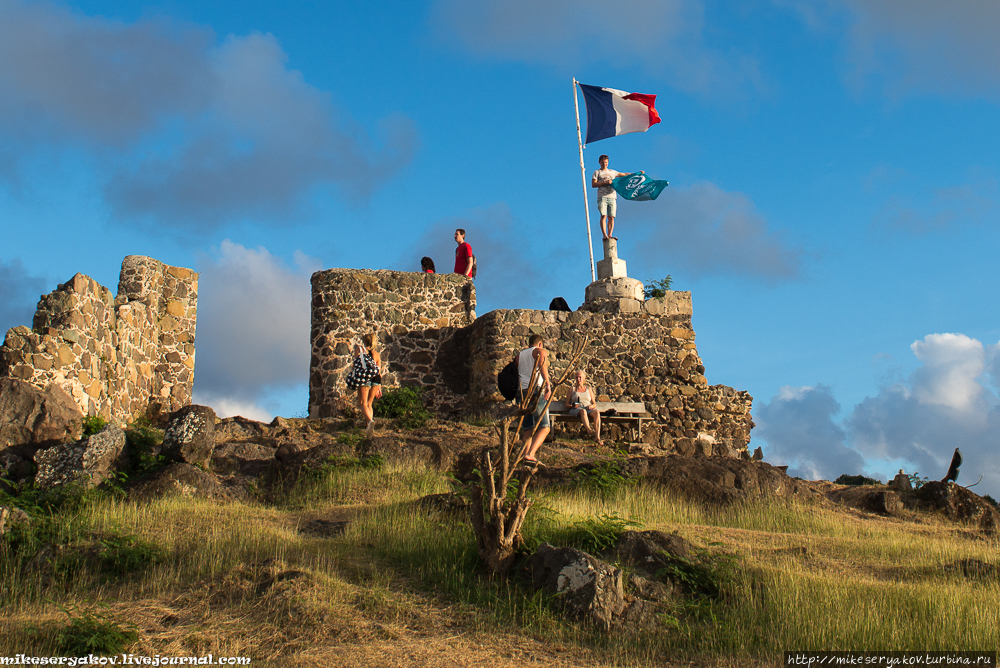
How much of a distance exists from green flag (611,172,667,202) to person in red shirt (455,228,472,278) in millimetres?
3704

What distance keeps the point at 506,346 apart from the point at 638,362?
292 cm

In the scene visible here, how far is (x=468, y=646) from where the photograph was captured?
673 cm

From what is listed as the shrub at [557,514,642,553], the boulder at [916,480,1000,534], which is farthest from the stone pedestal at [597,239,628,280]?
the shrub at [557,514,642,553]

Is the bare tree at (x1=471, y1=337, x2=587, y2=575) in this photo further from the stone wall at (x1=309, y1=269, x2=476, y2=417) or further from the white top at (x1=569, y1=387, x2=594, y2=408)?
the stone wall at (x1=309, y1=269, x2=476, y2=417)

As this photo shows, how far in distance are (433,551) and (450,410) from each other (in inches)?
382

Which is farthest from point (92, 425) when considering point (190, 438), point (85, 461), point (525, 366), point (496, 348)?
point (496, 348)

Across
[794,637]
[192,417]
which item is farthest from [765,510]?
[192,417]

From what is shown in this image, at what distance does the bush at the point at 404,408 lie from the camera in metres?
16.0

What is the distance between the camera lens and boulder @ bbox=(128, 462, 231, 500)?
34.9 feet

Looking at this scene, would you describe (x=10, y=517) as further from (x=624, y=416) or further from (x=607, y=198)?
(x=607, y=198)

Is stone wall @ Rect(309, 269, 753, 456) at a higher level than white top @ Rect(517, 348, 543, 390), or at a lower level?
higher

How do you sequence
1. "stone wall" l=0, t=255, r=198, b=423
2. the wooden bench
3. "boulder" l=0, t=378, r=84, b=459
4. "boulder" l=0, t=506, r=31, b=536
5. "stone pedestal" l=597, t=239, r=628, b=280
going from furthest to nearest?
1. "stone pedestal" l=597, t=239, r=628, b=280
2. the wooden bench
3. "stone wall" l=0, t=255, r=198, b=423
4. "boulder" l=0, t=378, r=84, b=459
5. "boulder" l=0, t=506, r=31, b=536

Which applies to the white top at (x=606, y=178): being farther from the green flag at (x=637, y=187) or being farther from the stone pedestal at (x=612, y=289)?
the stone pedestal at (x=612, y=289)

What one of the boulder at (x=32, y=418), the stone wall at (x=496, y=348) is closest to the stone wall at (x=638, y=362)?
the stone wall at (x=496, y=348)
